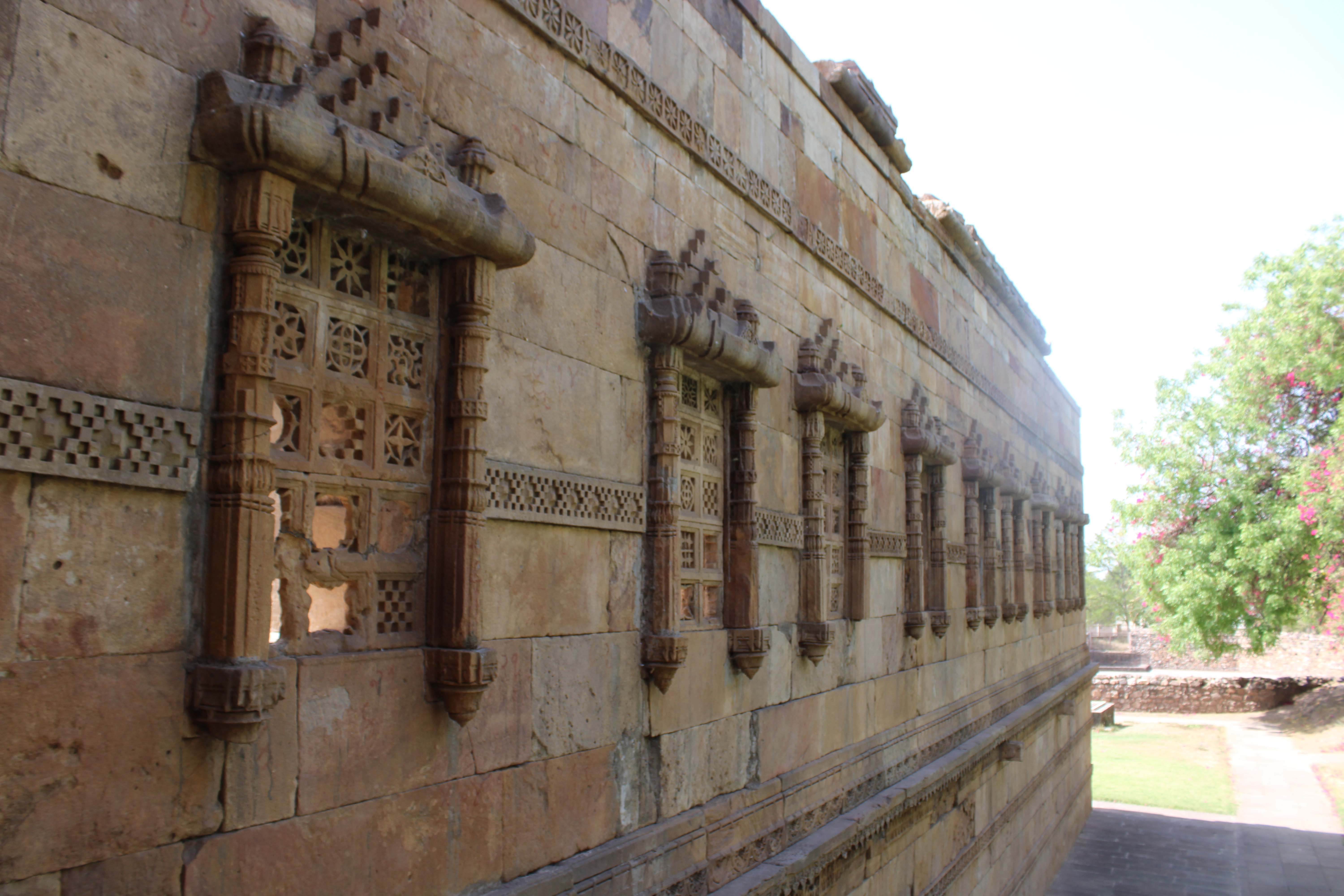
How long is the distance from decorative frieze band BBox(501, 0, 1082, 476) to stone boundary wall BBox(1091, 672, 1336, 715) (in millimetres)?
24287

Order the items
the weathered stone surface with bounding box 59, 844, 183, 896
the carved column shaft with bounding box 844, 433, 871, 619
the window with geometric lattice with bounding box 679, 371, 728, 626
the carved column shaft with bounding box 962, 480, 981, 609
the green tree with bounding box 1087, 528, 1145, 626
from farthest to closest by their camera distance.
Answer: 1. the green tree with bounding box 1087, 528, 1145, 626
2. the carved column shaft with bounding box 962, 480, 981, 609
3. the carved column shaft with bounding box 844, 433, 871, 619
4. the window with geometric lattice with bounding box 679, 371, 728, 626
5. the weathered stone surface with bounding box 59, 844, 183, 896

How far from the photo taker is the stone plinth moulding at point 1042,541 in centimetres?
1351

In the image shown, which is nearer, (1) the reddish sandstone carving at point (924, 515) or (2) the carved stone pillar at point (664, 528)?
(2) the carved stone pillar at point (664, 528)

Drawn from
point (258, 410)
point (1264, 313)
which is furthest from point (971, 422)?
point (1264, 313)

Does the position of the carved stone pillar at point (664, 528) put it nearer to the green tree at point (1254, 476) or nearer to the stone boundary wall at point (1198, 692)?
the green tree at point (1254, 476)

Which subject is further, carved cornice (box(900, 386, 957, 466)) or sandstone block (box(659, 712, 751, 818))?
carved cornice (box(900, 386, 957, 466))

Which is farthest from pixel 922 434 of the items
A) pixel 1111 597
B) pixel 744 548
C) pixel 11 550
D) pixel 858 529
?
pixel 1111 597

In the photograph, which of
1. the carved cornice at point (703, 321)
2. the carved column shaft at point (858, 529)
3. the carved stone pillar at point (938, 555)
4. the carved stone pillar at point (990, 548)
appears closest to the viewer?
the carved cornice at point (703, 321)

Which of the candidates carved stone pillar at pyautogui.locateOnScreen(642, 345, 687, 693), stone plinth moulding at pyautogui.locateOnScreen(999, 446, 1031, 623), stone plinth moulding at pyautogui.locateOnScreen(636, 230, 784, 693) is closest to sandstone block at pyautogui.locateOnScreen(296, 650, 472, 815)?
carved stone pillar at pyautogui.locateOnScreen(642, 345, 687, 693)

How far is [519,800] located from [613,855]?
1.84 feet

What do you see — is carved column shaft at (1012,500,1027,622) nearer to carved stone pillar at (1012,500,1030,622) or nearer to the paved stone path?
carved stone pillar at (1012,500,1030,622)

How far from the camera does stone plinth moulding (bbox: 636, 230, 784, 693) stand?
4.07 meters

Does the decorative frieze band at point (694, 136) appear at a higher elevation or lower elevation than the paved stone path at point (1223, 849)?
higher

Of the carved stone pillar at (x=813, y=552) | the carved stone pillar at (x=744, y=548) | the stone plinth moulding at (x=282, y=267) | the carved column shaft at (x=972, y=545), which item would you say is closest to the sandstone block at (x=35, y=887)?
the stone plinth moulding at (x=282, y=267)
